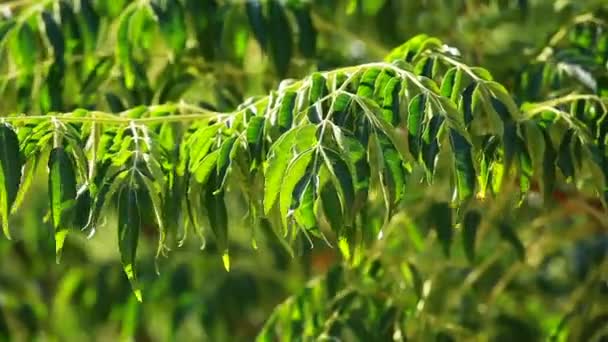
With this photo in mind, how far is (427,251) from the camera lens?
8.54 ft

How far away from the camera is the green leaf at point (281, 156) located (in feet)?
5.08

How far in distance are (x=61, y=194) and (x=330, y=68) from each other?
87cm

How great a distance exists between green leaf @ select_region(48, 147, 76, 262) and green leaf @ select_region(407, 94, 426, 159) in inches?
17.1

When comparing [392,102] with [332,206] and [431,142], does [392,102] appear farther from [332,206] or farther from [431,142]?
[332,206]

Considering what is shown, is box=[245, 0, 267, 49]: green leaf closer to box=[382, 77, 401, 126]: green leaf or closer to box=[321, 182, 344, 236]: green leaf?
box=[382, 77, 401, 126]: green leaf

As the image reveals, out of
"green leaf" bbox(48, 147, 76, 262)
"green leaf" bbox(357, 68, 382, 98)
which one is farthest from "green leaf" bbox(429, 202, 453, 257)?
"green leaf" bbox(48, 147, 76, 262)

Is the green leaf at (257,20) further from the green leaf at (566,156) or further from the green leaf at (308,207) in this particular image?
the green leaf at (308,207)

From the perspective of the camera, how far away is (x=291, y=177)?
1514 mm

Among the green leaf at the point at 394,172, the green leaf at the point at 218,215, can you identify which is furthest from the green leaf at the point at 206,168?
the green leaf at the point at 394,172

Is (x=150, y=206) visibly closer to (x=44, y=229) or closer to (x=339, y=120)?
(x=339, y=120)

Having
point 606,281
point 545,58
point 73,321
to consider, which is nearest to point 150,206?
point 545,58

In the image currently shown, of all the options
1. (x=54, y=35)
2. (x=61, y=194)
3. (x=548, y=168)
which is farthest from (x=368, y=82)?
(x=54, y=35)

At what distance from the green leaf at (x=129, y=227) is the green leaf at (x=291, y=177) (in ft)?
0.71

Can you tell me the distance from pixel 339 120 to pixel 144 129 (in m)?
0.33
